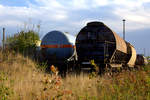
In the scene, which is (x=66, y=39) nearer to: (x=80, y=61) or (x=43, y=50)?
(x=43, y=50)

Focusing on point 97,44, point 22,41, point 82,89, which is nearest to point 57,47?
point 22,41

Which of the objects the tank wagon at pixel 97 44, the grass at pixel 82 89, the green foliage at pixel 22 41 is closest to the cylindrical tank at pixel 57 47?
the green foliage at pixel 22 41

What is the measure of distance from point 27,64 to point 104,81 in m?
7.43

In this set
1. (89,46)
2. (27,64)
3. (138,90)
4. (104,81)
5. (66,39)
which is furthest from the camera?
(66,39)

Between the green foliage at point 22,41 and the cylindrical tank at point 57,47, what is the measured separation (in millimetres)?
1641

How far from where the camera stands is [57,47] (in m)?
17.4

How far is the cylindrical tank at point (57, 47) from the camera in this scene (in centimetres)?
1728

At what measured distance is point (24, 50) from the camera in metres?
18.2

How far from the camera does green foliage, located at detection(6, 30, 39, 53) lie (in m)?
18.4

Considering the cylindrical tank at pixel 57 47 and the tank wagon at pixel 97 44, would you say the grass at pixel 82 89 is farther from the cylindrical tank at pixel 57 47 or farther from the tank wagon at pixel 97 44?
the cylindrical tank at pixel 57 47

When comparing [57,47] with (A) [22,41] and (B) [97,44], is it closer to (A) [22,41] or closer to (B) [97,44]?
(A) [22,41]

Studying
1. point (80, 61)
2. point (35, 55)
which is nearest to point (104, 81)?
point (80, 61)

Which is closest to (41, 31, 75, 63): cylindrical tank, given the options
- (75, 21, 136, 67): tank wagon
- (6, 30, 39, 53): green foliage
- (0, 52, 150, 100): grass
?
(6, 30, 39, 53): green foliage

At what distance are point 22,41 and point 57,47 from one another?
331cm
